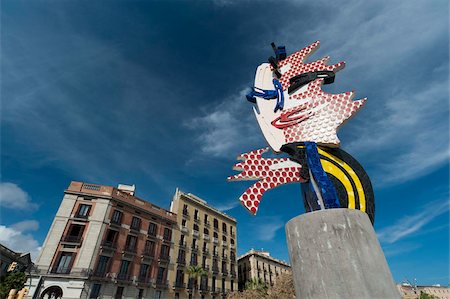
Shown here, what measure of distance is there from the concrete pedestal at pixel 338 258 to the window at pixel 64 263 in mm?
27067

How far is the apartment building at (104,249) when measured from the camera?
22.8m

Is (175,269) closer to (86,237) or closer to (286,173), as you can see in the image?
(86,237)

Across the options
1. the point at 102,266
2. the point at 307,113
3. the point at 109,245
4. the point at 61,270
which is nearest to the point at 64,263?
the point at 61,270

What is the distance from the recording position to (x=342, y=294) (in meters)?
3.31

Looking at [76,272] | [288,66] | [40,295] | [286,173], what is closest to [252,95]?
[288,66]

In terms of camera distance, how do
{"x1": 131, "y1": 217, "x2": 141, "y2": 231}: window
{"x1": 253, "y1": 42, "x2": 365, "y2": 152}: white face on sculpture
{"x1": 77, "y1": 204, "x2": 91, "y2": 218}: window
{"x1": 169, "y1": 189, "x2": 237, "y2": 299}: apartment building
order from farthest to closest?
1. {"x1": 169, "y1": 189, "x2": 237, "y2": 299}: apartment building
2. {"x1": 131, "y1": 217, "x2": 141, "y2": 231}: window
3. {"x1": 77, "y1": 204, "x2": 91, "y2": 218}: window
4. {"x1": 253, "y1": 42, "x2": 365, "y2": 152}: white face on sculpture

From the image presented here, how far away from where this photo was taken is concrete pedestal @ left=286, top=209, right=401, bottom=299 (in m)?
3.36

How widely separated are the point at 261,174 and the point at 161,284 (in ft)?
89.8

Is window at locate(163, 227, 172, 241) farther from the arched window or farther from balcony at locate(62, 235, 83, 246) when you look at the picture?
the arched window

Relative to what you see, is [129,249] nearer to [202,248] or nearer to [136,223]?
[136,223]

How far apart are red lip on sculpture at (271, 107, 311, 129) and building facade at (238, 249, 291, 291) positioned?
40052mm

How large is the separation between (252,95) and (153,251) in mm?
27069

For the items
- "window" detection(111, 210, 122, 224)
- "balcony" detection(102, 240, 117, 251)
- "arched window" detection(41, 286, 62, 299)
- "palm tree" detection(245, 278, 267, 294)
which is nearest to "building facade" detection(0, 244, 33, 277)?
"arched window" detection(41, 286, 62, 299)

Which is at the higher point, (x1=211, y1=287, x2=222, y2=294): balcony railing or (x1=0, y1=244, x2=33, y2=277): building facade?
(x1=0, y1=244, x2=33, y2=277): building facade
